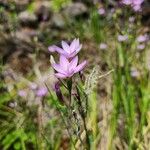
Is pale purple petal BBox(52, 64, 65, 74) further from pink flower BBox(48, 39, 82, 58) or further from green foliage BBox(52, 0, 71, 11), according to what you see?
green foliage BBox(52, 0, 71, 11)

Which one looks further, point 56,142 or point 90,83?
point 56,142

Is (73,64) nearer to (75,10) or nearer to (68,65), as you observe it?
(68,65)

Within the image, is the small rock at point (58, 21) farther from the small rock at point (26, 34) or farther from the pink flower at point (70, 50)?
the pink flower at point (70, 50)

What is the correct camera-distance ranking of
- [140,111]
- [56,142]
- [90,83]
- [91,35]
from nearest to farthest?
[90,83]
[56,142]
[140,111]
[91,35]

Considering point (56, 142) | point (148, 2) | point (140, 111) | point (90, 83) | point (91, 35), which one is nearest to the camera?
point (90, 83)

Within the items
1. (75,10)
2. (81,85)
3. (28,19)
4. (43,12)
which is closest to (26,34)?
(28,19)

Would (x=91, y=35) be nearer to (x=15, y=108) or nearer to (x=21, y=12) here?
(x=21, y=12)

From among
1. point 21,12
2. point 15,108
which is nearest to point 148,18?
point 21,12

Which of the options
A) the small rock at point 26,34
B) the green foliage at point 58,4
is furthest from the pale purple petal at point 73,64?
the green foliage at point 58,4
